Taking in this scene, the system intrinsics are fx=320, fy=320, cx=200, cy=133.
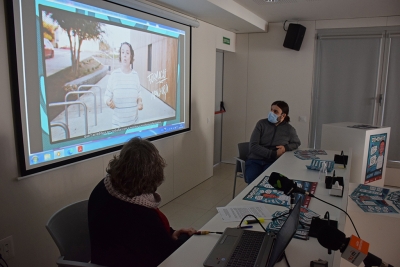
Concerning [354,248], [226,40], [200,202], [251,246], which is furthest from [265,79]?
[354,248]

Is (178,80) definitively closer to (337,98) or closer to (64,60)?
(64,60)

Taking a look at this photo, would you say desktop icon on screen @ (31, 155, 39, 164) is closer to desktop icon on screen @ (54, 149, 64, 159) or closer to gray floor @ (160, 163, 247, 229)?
desktop icon on screen @ (54, 149, 64, 159)

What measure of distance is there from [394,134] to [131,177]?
190 inches

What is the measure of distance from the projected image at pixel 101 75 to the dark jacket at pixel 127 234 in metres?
1.13

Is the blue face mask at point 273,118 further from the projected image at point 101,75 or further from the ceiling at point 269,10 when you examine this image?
the ceiling at point 269,10

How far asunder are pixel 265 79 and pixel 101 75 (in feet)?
11.5

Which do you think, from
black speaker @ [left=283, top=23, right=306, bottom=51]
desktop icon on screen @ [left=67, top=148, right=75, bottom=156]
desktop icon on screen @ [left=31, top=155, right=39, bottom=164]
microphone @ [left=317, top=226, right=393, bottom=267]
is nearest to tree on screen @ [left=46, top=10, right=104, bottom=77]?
desktop icon on screen @ [left=67, top=148, right=75, bottom=156]

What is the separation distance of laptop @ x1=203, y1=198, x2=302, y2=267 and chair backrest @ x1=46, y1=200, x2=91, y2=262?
842 mm

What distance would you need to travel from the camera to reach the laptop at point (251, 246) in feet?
4.42

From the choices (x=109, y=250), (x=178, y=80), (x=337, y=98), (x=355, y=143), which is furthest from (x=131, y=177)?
(x=337, y=98)

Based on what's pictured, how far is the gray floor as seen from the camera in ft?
11.7

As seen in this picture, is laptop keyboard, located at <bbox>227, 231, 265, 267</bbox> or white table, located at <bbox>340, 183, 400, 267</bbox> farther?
white table, located at <bbox>340, 183, 400, 267</bbox>

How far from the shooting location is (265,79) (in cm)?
564

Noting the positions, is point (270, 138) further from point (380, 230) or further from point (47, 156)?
point (47, 156)
